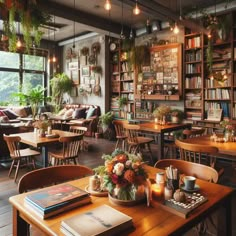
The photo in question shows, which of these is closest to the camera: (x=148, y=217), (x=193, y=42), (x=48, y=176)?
(x=148, y=217)

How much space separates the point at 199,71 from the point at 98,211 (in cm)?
560

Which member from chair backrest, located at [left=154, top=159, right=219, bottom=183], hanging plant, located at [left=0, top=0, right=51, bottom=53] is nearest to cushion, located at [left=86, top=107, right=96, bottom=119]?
hanging plant, located at [left=0, top=0, right=51, bottom=53]

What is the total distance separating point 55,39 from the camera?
970cm

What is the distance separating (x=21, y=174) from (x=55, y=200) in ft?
11.1

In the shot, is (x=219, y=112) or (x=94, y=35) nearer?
(x=219, y=112)

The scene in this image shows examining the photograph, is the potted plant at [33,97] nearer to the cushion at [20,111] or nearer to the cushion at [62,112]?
the cushion at [20,111]

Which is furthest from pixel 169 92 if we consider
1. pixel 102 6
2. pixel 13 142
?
pixel 13 142

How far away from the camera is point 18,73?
30.6 ft

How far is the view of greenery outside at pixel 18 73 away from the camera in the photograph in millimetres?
8977

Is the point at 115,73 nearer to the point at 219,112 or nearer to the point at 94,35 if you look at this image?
the point at 94,35

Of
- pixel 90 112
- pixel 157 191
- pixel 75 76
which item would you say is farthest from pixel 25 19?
pixel 75 76

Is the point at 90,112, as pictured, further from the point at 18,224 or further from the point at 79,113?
the point at 18,224

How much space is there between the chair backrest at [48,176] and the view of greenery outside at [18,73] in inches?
323

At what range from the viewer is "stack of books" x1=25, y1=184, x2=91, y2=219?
1153 millimetres
